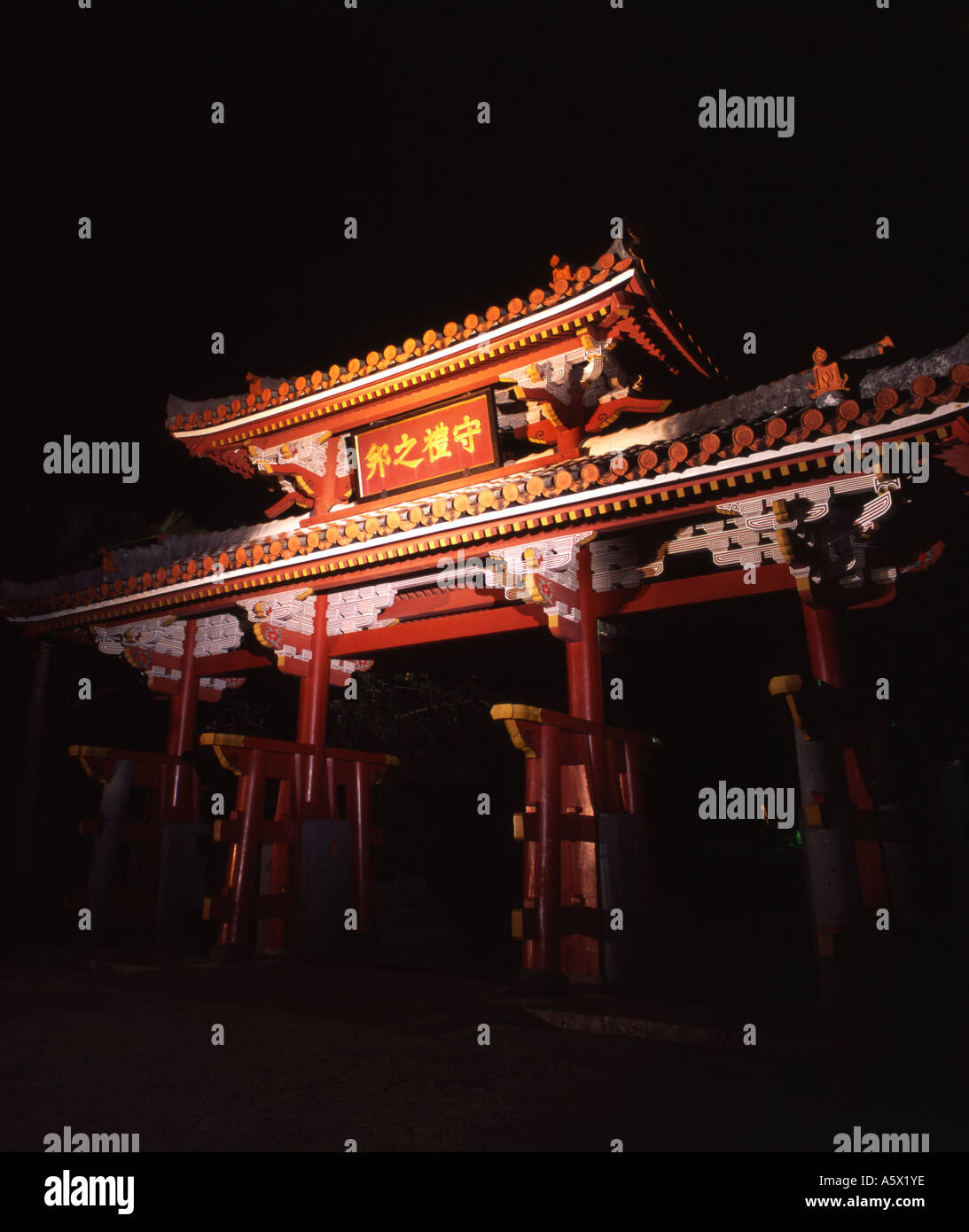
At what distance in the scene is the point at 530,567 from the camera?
7211mm

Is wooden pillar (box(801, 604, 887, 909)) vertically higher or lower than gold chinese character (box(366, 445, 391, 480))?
lower

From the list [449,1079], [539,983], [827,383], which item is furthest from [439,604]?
[449,1079]

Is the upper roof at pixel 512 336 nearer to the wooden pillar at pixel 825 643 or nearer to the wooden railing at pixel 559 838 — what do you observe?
the wooden pillar at pixel 825 643

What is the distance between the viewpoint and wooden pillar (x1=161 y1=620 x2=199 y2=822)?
938 cm

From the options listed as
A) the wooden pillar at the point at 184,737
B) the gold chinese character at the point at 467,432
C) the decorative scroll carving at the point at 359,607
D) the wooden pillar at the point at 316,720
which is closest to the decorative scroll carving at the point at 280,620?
the wooden pillar at the point at 316,720

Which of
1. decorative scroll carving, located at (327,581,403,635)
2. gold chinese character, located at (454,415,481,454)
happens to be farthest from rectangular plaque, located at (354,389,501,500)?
decorative scroll carving, located at (327,581,403,635)

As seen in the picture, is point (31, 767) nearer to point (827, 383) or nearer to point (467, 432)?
point (467, 432)

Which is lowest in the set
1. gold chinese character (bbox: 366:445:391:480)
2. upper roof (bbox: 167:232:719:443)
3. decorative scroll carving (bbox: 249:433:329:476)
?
gold chinese character (bbox: 366:445:391:480)

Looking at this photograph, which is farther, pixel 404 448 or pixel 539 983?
pixel 404 448

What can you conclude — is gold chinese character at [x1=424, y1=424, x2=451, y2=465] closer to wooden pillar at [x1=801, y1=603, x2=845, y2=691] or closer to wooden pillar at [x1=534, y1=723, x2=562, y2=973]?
wooden pillar at [x1=534, y1=723, x2=562, y2=973]

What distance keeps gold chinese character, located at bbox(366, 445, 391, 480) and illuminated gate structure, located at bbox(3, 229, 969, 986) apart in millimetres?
40

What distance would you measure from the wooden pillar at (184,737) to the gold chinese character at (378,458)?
11.0 ft

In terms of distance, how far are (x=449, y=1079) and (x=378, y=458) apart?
684 cm

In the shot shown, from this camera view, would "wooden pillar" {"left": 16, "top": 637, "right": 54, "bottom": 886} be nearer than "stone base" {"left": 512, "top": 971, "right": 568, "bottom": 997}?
No
